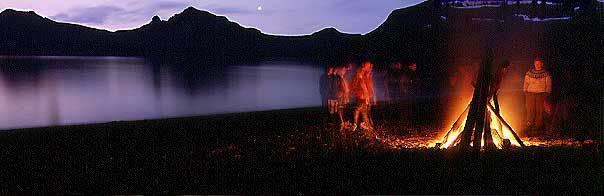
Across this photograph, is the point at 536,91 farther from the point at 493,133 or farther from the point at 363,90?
the point at 363,90

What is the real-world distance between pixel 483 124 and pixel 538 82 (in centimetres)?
497

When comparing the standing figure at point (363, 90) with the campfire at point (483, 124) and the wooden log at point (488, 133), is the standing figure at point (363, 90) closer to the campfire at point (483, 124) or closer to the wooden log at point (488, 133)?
the campfire at point (483, 124)

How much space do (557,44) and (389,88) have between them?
1291 centimetres

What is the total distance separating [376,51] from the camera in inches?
1941

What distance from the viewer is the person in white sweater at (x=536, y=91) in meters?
12.9

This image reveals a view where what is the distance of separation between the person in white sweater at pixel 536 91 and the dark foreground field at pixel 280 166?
2.73 metres

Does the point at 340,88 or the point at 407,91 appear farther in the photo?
the point at 407,91

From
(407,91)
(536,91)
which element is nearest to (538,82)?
(536,91)

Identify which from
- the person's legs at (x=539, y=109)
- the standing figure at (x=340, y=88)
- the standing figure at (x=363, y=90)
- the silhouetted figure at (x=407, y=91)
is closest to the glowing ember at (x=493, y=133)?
the person's legs at (x=539, y=109)

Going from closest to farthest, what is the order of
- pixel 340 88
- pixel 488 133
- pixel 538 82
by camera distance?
pixel 488 133 < pixel 538 82 < pixel 340 88

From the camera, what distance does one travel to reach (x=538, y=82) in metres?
13.0

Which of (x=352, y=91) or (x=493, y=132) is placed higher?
(x=352, y=91)

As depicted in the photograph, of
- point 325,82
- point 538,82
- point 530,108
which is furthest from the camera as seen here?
point 325,82

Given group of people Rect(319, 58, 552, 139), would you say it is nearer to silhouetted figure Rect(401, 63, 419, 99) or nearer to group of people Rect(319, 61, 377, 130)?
group of people Rect(319, 61, 377, 130)
